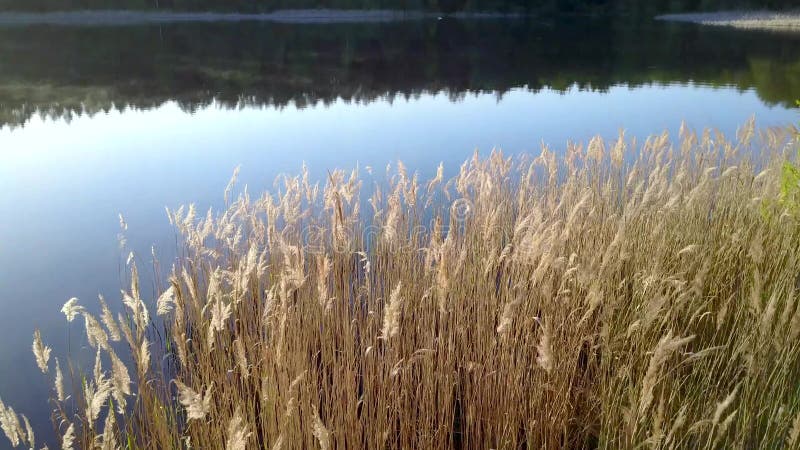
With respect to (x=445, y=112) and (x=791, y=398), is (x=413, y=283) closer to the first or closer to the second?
(x=791, y=398)

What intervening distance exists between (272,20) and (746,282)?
32.3m

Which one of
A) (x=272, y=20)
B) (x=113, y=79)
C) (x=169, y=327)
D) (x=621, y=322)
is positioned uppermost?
(x=272, y=20)

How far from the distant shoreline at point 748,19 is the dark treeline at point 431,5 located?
1.46 m

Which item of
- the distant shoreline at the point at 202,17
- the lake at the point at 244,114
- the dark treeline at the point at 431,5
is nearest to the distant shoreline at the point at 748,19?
the dark treeline at the point at 431,5

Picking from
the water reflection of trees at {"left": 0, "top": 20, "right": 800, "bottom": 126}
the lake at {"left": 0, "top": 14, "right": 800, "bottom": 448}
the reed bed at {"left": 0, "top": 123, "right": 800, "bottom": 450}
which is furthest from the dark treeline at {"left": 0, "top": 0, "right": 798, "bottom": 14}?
the reed bed at {"left": 0, "top": 123, "right": 800, "bottom": 450}

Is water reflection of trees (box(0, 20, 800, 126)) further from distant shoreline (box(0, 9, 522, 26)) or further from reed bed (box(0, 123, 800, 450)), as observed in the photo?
reed bed (box(0, 123, 800, 450))

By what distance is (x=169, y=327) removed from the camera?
3.74 metres

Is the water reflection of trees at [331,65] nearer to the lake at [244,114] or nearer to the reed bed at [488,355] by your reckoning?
the lake at [244,114]

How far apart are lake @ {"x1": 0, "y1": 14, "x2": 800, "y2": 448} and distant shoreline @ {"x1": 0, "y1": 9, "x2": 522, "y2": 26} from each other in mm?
5779

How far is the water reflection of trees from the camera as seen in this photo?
527 inches

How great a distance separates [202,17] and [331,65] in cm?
1770

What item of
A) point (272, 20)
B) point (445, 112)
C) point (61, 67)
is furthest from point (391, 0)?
point (445, 112)

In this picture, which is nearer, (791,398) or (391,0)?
(791,398)

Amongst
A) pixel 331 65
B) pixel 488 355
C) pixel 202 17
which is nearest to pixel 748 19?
pixel 331 65
